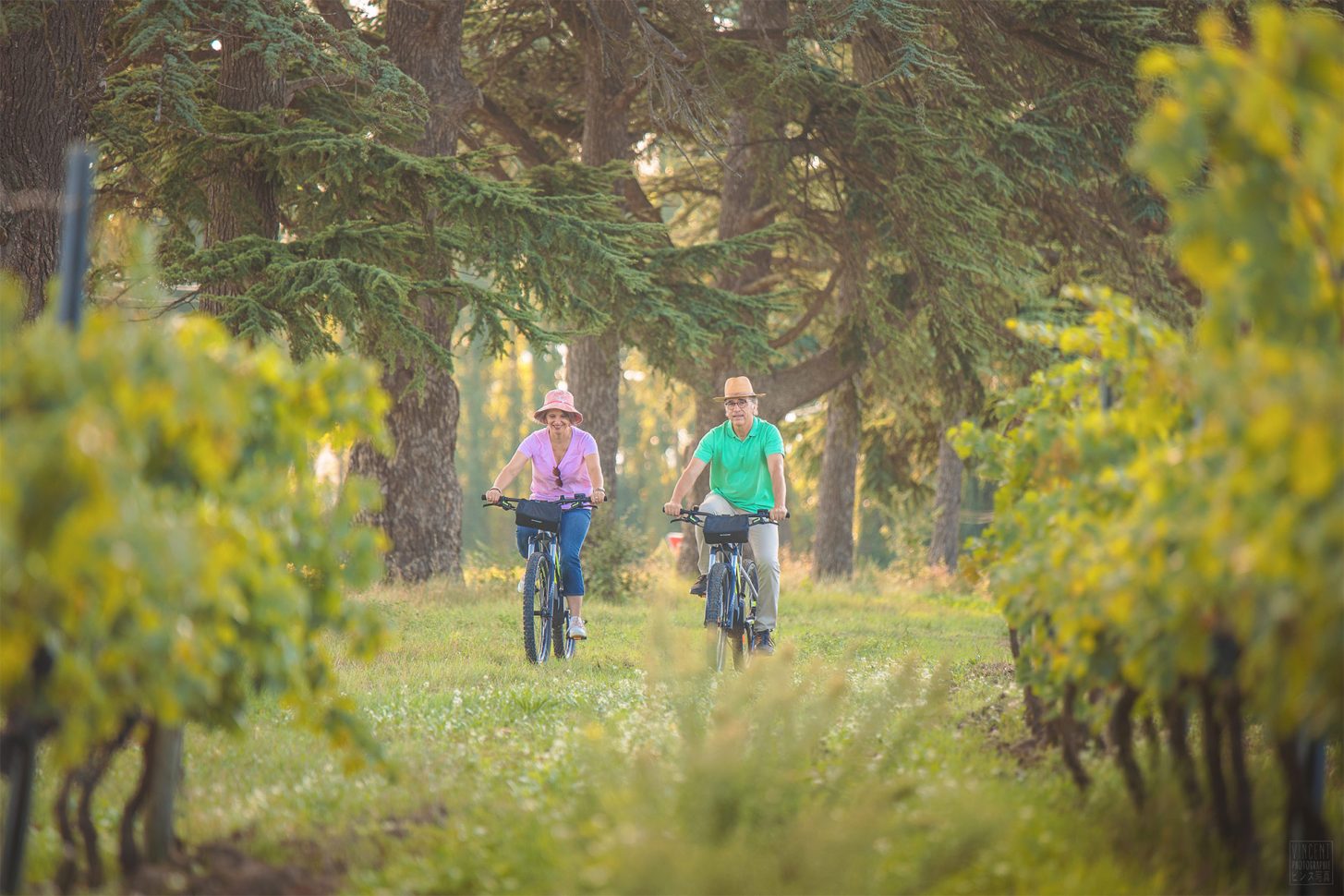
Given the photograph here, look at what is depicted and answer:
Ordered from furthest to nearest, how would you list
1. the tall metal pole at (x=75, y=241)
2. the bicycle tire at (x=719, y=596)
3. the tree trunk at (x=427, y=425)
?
the tree trunk at (x=427, y=425) → the bicycle tire at (x=719, y=596) → the tall metal pole at (x=75, y=241)

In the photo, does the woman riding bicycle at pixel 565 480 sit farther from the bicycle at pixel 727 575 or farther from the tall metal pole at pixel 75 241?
the tall metal pole at pixel 75 241

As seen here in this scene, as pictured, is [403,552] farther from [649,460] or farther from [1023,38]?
[649,460]

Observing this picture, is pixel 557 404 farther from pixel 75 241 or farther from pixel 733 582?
pixel 75 241

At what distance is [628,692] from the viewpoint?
8.06m

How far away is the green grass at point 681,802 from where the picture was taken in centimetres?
388

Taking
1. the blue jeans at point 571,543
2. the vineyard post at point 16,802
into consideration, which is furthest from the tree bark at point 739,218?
the vineyard post at point 16,802

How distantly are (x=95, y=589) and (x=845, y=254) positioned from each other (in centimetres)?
1423

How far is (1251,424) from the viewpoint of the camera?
2.86 m

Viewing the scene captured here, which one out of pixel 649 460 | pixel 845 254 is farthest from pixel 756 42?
pixel 649 460

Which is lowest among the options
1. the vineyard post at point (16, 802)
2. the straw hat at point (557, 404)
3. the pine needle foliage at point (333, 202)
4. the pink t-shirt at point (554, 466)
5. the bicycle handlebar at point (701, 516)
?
the vineyard post at point (16, 802)

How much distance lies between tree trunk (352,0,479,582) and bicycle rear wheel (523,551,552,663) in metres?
5.52

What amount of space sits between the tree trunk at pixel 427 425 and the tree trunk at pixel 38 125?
5.02 m

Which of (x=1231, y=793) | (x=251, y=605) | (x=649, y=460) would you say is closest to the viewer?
(x=251, y=605)

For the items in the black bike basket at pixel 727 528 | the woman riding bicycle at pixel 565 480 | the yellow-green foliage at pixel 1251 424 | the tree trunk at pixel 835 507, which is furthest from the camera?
the tree trunk at pixel 835 507
